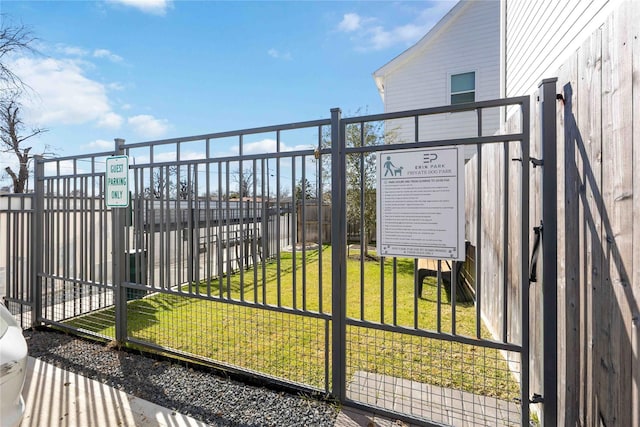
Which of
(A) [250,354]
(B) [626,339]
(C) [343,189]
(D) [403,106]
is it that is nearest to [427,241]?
(C) [343,189]

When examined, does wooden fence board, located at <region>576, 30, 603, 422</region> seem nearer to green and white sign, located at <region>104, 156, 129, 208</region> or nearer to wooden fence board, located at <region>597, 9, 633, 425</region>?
wooden fence board, located at <region>597, 9, 633, 425</region>

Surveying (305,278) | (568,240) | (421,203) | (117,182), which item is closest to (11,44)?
(117,182)

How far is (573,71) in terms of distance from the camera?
161 centimetres

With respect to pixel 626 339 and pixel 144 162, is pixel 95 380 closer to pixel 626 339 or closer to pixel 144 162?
pixel 144 162

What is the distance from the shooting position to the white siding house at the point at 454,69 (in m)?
7.76

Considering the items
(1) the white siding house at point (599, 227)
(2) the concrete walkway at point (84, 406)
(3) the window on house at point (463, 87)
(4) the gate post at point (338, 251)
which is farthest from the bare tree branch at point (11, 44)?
(3) the window on house at point (463, 87)

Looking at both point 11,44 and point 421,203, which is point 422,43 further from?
point 11,44

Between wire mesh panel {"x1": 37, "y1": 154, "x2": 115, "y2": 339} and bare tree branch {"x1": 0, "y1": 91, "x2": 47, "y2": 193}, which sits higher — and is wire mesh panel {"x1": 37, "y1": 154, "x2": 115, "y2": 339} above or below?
below

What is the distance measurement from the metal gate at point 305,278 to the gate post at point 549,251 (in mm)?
90

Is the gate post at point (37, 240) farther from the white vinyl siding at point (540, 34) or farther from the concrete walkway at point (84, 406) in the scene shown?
the white vinyl siding at point (540, 34)

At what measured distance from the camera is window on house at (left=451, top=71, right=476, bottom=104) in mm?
8023

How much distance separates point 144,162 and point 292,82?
553 centimetres

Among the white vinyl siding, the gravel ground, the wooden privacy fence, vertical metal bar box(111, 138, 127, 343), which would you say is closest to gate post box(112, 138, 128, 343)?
vertical metal bar box(111, 138, 127, 343)

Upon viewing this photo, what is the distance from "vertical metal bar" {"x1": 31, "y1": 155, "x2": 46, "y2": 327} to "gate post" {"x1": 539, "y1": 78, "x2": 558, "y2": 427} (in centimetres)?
498
